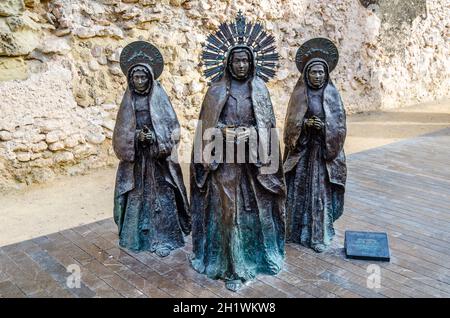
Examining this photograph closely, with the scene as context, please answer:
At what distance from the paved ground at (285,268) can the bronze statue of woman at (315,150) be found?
271 mm

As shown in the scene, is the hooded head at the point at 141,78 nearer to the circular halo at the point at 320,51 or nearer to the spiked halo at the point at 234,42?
the spiked halo at the point at 234,42

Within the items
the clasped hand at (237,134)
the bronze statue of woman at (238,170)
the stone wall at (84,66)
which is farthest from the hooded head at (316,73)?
the stone wall at (84,66)

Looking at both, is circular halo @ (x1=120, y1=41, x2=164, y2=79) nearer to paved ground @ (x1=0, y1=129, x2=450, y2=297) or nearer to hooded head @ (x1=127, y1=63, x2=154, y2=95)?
hooded head @ (x1=127, y1=63, x2=154, y2=95)

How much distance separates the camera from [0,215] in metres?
6.98

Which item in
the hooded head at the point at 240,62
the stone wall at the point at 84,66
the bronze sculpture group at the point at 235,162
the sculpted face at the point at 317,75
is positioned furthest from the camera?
the stone wall at the point at 84,66

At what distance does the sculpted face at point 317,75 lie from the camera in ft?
15.1

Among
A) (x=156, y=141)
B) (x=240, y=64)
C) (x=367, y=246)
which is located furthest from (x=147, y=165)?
(x=367, y=246)

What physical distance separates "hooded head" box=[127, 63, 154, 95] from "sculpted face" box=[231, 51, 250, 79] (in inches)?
38.0

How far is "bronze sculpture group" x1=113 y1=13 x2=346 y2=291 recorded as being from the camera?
13.4 ft

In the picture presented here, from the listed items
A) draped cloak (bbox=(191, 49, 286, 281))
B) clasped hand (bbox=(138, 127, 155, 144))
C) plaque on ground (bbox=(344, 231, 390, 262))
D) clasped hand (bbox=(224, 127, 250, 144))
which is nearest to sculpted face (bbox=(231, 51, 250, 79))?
draped cloak (bbox=(191, 49, 286, 281))

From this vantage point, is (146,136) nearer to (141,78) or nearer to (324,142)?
(141,78)

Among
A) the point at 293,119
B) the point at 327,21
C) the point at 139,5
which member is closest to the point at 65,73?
the point at 139,5
